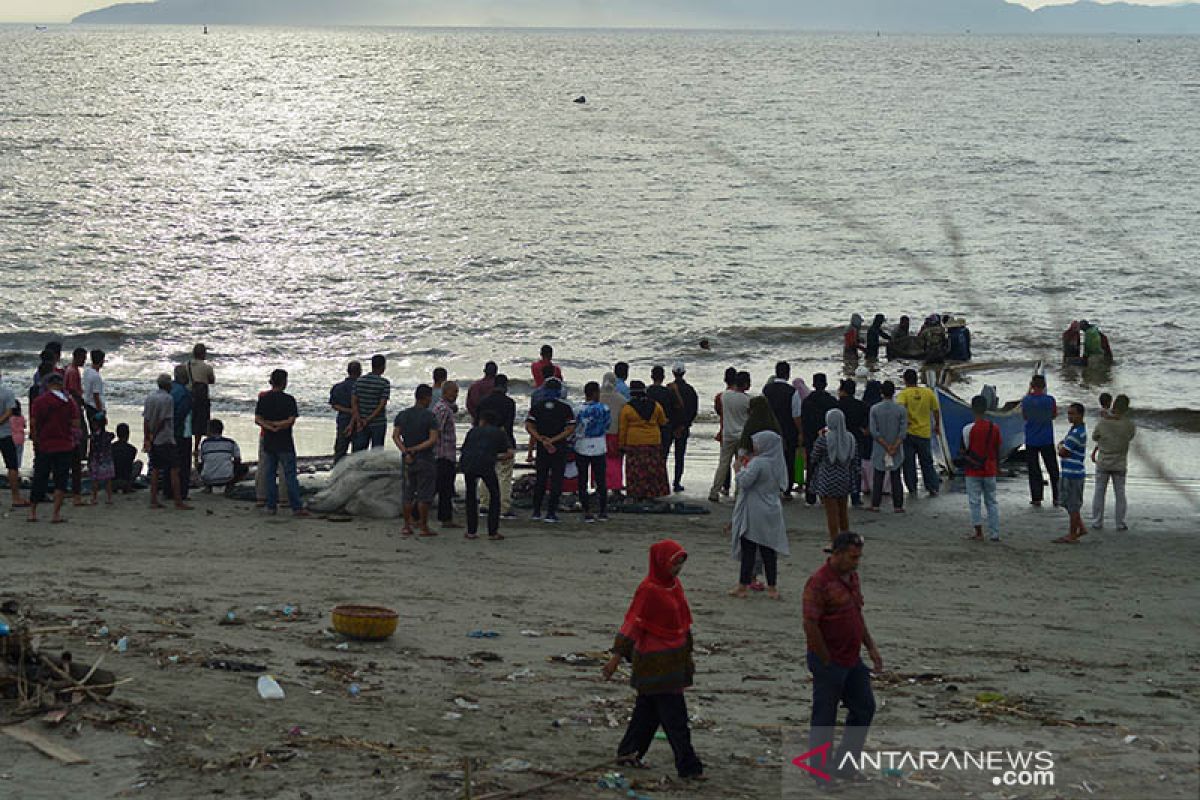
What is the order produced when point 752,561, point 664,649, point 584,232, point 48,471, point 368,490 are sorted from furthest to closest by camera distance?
1. point 584,232
2. point 368,490
3. point 48,471
4. point 752,561
5. point 664,649

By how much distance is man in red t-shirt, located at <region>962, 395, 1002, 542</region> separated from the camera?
14.6 meters

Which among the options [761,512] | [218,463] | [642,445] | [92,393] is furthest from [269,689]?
[92,393]

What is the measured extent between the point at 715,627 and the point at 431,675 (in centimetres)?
249

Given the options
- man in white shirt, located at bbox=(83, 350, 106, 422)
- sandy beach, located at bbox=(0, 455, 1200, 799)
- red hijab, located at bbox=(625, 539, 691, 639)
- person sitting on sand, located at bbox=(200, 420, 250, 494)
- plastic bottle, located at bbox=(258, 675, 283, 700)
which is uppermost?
man in white shirt, located at bbox=(83, 350, 106, 422)

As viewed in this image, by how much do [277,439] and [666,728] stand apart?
797 cm

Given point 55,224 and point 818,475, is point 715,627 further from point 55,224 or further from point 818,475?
point 55,224

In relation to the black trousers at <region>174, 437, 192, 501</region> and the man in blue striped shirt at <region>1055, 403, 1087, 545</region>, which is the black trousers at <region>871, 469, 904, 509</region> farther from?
the black trousers at <region>174, 437, 192, 501</region>

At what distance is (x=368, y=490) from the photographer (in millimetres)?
15086

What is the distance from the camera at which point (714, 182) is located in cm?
6288

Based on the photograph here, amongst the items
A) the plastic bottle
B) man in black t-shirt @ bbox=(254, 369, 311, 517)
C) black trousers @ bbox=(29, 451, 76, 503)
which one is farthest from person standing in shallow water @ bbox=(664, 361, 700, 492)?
the plastic bottle

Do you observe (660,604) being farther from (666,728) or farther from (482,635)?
(482,635)

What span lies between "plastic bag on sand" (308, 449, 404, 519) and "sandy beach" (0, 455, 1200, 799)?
328mm

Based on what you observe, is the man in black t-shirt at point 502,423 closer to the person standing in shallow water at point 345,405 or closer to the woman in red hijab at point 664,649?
the person standing in shallow water at point 345,405

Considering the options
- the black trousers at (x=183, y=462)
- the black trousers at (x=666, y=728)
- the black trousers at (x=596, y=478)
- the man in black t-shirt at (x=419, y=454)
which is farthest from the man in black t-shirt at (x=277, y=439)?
the black trousers at (x=666, y=728)
